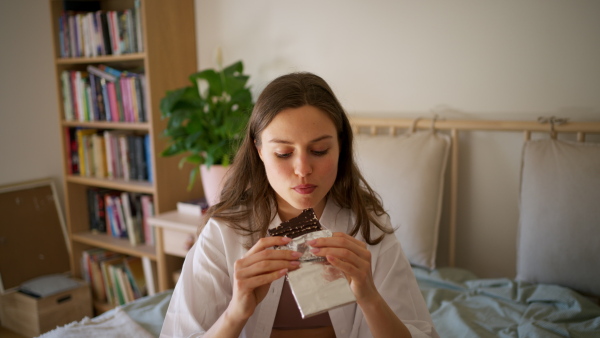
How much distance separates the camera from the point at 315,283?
82 cm

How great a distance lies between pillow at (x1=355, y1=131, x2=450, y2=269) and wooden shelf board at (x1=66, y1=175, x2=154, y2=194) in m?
1.21

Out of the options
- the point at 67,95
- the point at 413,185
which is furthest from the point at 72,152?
the point at 413,185

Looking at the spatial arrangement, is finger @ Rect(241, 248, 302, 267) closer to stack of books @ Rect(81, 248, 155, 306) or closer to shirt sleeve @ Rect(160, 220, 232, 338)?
shirt sleeve @ Rect(160, 220, 232, 338)

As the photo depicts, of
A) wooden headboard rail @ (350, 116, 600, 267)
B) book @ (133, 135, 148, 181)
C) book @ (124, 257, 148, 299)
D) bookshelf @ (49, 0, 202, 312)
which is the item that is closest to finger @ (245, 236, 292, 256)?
wooden headboard rail @ (350, 116, 600, 267)

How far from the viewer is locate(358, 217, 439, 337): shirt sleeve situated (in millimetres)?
1046

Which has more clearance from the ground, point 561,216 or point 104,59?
point 104,59

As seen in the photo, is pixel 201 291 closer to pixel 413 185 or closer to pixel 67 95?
pixel 413 185

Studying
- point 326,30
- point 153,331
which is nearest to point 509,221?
point 326,30

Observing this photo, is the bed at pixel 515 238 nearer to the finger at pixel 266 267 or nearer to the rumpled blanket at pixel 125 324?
the rumpled blanket at pixel 125 324

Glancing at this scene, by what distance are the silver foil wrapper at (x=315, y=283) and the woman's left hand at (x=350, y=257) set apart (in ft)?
0.05

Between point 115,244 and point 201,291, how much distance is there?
5.95 ft

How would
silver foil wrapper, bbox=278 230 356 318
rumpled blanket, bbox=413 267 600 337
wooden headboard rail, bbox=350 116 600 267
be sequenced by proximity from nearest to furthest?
silver foil wrapper, bbox=278 230 356 318 < rumpled blanket, bbox=413 267 600 337 < wooden headboard rail, bbox=350 116 600 267

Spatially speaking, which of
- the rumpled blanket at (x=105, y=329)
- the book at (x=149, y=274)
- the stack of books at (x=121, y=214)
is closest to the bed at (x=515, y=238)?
the rumpled blanket at (x=105, y=329)

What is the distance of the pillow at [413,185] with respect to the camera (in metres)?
1.76
